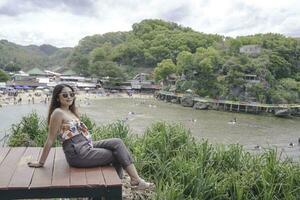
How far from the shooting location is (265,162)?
5.07 metres

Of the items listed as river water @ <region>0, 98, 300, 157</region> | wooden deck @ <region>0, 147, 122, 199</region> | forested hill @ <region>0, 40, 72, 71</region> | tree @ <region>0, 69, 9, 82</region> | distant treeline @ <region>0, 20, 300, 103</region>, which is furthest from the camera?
forested hill @ <region>0, 40, 72, 71</region>

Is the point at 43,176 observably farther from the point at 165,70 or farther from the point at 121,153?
the point at 165,70

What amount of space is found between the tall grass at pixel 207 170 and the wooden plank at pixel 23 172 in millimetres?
1363

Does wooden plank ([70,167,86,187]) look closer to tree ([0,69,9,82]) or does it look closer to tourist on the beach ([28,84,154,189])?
tourist on the beach ([28,84,154,189])

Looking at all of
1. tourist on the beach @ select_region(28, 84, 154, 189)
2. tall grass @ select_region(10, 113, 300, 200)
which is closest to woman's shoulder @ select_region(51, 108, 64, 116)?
tourist on the beach @ select_region(28, 84, 154, 189)

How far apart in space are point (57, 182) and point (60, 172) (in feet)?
0.98

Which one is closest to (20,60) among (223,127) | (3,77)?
(3,77)

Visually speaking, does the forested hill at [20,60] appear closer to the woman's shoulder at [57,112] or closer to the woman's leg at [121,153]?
the woman's shoulder at [57,112]

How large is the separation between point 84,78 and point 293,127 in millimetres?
50748

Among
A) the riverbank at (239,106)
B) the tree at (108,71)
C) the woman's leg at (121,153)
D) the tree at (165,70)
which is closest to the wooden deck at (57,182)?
the woman's leg at (121,153)

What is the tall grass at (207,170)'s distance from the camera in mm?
4547

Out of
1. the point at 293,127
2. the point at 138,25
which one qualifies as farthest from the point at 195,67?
the point at 138,25

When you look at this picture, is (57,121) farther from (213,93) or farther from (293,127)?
(213,93)

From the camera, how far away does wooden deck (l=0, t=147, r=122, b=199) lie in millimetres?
3018
